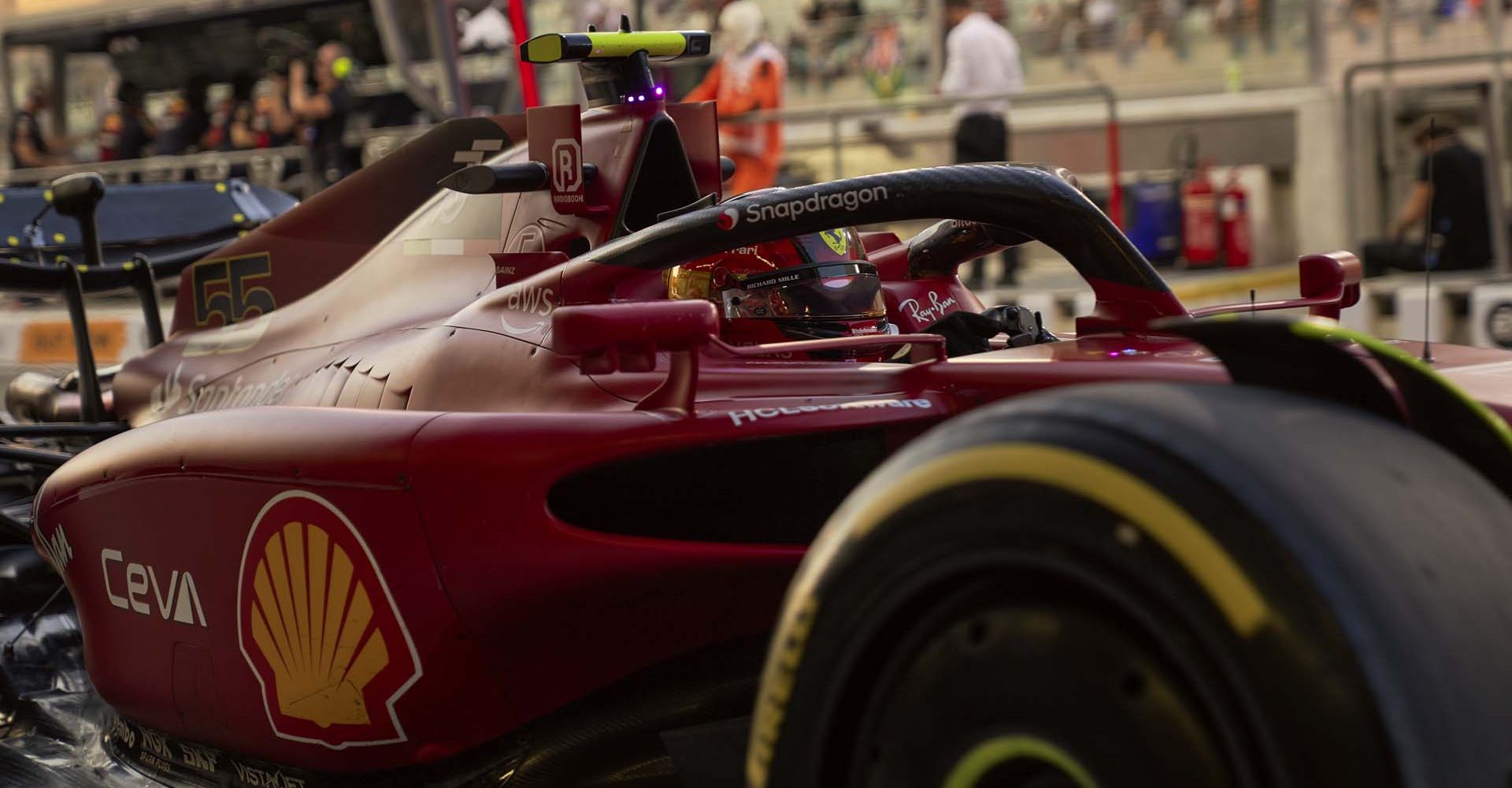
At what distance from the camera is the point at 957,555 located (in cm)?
158

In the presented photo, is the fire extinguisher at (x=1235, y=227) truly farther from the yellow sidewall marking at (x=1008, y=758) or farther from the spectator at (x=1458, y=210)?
the yellow sidewall marking at (x=1008, y=758)

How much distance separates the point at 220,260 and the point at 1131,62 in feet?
25.7

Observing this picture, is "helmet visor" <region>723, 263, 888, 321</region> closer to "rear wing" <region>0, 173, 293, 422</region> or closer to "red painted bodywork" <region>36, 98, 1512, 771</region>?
"red painted bodywork" <region>36, 98, 1512, 771</region>

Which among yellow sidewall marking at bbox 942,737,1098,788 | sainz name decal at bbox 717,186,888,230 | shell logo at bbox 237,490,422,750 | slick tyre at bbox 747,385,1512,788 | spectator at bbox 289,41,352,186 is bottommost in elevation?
shell logo at bbox 237,490,422,750

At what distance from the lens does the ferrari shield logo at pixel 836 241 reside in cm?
329

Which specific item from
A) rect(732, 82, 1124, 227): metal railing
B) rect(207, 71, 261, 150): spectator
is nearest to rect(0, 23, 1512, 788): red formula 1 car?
rect(732, 82, 1124, 227): metal railing

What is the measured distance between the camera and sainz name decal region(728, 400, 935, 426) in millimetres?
2436

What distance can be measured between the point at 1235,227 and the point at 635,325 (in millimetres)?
8944

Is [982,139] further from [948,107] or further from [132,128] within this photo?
[132,128]

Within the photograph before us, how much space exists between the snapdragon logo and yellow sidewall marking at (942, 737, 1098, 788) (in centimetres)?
137

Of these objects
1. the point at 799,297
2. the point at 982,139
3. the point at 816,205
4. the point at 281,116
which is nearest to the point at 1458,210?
the point at 982,139

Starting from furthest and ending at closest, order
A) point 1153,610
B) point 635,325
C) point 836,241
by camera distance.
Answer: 1. point 836,241
2. point 635,325
3. point 1153,610

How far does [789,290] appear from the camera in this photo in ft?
10.5

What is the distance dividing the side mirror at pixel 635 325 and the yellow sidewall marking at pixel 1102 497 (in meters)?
0.70
